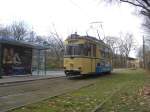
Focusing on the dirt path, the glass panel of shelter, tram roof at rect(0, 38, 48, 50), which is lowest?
the dirt path

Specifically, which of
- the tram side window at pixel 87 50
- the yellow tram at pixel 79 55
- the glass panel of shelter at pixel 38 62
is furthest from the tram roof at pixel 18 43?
the tram side window at pixel 87 50

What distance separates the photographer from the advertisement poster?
87.2 feet

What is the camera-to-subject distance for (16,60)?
28.0 m

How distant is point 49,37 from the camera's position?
87.1 meters

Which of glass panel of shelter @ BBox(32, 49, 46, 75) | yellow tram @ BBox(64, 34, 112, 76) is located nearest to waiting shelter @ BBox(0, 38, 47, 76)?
glass panel of shelter @ BBox(32, 49, 46, 75)

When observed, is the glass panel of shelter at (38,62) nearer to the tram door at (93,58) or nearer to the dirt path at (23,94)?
the tram door at (93,58)

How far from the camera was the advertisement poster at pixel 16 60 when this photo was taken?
2658 cm

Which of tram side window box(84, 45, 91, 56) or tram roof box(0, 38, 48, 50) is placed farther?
tram side window box(84, 45, 91, 56)

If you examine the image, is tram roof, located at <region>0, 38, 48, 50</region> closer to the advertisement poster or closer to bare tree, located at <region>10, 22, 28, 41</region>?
the advertisement poster

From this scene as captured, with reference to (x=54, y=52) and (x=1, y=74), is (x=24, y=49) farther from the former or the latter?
(x=54, y=52)

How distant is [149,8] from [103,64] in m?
9.94

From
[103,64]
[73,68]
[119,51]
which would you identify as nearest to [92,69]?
[73,68]

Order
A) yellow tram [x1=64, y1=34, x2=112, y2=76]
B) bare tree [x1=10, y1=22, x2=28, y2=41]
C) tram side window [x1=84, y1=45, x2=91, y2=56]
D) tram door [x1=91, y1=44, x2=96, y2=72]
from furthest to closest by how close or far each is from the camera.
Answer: bare tree [x1=10, y1=22, x2=28, y2=41] → tram door [x1=91, y1=44, x2=96, y2=72] → tram side window [x1=84, y1=45, x2=91, y2=56] → yellow tram [x1=64, y1=34, x2=112, y2=76]

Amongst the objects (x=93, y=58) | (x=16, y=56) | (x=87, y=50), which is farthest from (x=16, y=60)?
(x=93, y=58)
